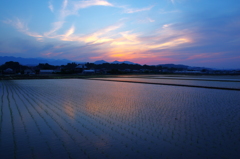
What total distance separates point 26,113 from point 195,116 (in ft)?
19.6

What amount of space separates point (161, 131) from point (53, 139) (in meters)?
2.64

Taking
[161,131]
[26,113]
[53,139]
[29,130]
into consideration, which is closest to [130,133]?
[161,131]

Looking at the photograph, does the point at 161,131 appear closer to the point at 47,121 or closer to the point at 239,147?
the point at 239,147

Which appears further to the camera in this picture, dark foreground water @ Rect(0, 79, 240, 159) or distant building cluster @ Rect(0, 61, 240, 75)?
distant building cluster @ Rect(0, 61, 240, 75)

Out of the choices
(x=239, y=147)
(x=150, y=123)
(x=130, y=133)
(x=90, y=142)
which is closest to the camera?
(x=239, y=147)

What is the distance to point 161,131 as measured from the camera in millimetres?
4809

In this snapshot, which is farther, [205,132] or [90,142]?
[205,132]

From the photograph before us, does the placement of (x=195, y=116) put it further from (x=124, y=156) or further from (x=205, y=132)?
(x=124, y=156)

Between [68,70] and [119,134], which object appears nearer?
[119,134]

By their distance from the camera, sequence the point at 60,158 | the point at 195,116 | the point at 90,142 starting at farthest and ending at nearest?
the point at 195,116
the point at 90,142
the point at 60,158

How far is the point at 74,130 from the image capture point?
4.88 metres

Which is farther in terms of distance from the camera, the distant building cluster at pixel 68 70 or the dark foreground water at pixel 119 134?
the distant building cluster at pixel 68 70

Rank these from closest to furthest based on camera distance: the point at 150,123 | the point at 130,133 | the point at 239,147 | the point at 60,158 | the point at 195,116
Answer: the point at 60,158
the point at 239,147
the point at 130,133
the point at 150,123
the point at 195,116

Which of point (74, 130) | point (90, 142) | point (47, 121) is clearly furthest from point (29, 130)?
point (90, 142)
